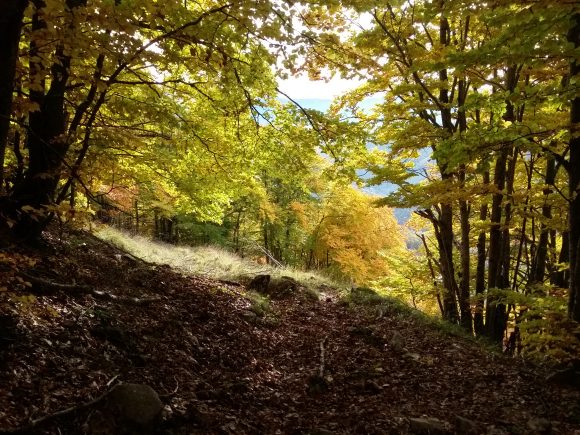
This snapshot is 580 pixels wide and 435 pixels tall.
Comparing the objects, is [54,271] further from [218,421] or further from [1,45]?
[1,45]

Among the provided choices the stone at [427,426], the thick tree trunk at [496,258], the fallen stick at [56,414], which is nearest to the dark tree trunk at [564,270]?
the thick tree trunk at [496,258]

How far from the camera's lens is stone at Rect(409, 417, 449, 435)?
456 cm

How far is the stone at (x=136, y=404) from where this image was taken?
3791 mm

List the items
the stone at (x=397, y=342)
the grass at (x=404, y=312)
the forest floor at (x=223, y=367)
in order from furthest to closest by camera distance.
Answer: the grass at (x=404, y=312) → the stone at (x=397, y=342) → the forest floor at (x=223, y=367)

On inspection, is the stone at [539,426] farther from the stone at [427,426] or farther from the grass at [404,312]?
the grass at [404,312]

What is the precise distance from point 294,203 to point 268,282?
15.7 meters

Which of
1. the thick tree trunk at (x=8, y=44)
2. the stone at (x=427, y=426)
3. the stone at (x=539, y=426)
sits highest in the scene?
the thick tree trunk at (x=8, y=44)

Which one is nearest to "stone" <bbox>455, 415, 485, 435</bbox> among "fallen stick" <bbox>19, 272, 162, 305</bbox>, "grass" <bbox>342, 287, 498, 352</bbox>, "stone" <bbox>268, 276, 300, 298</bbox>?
"grass" <bbox>342, 287, 498, 352</bbox>

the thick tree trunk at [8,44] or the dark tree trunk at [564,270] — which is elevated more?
the thick tree trunk at [8,44]

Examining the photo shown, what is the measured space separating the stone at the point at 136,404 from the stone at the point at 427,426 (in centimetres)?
272

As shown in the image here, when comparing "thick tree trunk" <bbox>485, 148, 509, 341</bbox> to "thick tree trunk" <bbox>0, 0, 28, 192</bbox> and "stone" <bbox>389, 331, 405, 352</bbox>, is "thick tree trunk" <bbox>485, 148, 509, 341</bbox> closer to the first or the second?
"stone" <bbox>389, 331, 405, 352</bbox>

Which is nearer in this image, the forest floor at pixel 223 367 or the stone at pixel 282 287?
the forest floor at pixel 223 367

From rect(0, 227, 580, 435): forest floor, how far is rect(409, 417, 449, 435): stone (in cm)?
1

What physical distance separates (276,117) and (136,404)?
5.18 m
